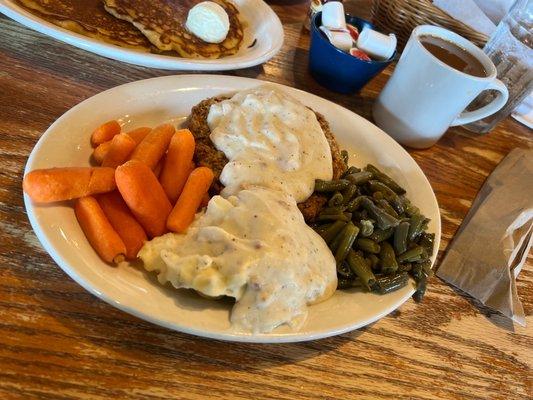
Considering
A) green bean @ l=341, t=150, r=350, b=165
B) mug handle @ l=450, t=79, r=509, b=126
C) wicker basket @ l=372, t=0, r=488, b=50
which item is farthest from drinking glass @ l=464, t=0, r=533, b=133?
green bean @ l=341, t=150, r=350, b=165

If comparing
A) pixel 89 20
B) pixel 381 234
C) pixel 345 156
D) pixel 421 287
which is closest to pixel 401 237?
pixel 381 234

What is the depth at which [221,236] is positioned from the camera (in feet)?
4.18

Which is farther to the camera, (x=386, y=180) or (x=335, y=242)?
(x=386, y=180)

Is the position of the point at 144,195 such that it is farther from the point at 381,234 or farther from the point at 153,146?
the point at 381,234

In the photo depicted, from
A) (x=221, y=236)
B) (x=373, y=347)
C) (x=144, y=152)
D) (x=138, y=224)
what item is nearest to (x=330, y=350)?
(x=373, y=347)

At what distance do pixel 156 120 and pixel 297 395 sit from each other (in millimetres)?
1155

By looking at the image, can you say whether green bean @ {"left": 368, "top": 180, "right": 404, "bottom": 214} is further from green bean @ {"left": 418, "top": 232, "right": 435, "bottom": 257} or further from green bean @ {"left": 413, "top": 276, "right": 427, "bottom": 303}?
green bean @ {"left": 413, "top": 276, "right": 427, "bottom": 303}

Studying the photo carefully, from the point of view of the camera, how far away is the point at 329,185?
166 centimetres

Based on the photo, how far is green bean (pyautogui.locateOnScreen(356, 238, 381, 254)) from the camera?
1517 mm

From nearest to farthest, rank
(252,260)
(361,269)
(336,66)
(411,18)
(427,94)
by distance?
(252,260), (361,269), (427,94), (336,66), (411,18)

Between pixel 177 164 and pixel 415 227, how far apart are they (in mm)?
852

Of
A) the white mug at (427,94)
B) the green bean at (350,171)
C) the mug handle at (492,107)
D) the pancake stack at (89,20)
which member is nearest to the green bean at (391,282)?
the green bean at (350,171)

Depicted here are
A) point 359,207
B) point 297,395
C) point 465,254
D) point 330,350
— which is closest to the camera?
point 297,395

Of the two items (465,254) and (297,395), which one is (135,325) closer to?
(297,395)
